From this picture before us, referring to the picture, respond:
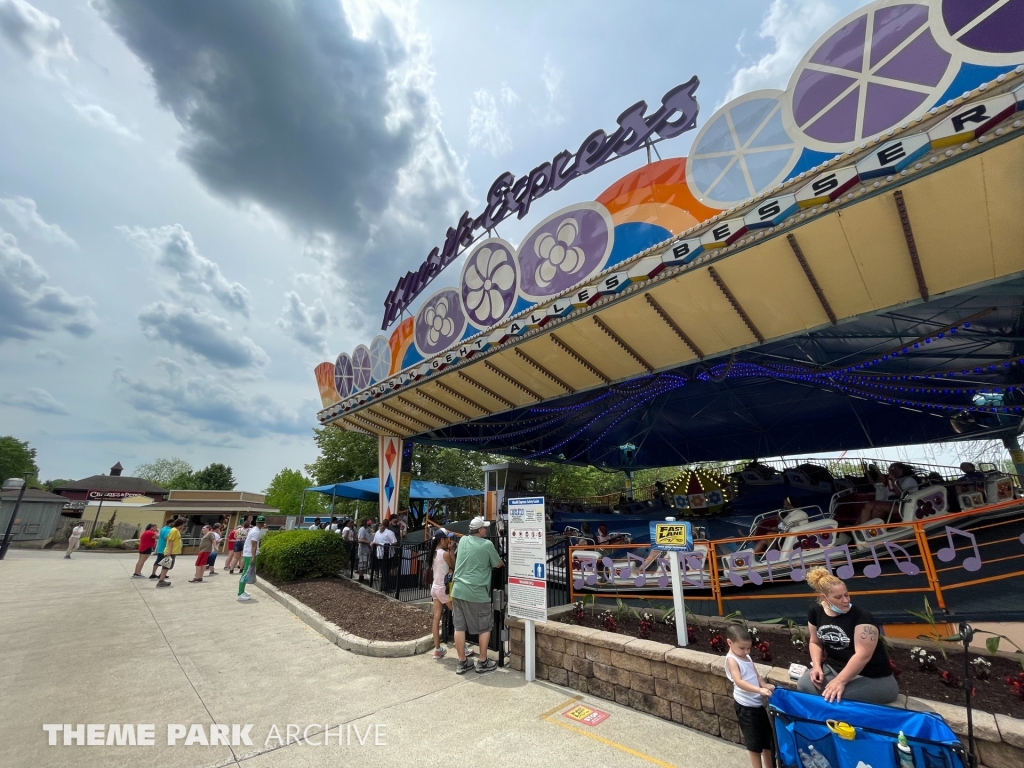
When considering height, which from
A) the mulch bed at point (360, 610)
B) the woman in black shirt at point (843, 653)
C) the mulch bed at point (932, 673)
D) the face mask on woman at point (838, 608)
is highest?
the face mask on woman at point (838, 608)

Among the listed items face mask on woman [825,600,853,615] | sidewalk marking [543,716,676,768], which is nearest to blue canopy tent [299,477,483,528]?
sidewalk marking [543,716,676,768]

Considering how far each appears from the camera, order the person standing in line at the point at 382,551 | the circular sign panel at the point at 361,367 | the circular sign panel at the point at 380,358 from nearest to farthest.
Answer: the person standing in line at the point at 382,551 < the circular sign panel at the point at 380,358 < the circular sign panel at the point at 361,367

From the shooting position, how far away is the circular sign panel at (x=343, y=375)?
1588 centimetres

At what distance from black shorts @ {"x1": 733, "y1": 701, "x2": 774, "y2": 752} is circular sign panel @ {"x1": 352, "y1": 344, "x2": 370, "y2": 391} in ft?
43.5

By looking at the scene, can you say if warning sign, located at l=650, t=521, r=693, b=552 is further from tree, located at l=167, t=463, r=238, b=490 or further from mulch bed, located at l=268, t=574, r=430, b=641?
tree, located at l=167, t=463, r=238, b=490

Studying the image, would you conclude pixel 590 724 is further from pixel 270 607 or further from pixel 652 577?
pixel 270 607

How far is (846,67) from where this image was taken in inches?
209

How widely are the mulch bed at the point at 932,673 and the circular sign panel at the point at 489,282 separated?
656 cm

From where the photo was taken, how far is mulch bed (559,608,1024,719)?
11.3 ft

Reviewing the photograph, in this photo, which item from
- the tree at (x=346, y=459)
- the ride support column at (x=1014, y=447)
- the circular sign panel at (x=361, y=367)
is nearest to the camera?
the circular sign panel at (x=361, y=367)

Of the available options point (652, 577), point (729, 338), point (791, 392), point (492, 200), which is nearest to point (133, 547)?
point (492, 200)

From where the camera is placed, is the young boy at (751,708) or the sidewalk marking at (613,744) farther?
the sidewalk marking at (613,744)

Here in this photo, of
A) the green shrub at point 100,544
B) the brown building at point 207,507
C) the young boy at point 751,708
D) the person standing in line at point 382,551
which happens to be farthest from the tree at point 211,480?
the young boy at point 751,708

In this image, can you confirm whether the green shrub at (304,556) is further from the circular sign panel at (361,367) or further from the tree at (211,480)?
the tree at (211,480)
